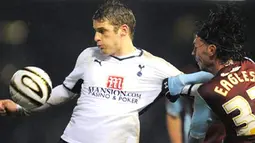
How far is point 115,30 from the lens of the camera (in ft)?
5.35

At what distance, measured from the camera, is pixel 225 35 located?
1548 millimetres

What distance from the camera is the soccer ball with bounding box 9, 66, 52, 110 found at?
1.55 meters

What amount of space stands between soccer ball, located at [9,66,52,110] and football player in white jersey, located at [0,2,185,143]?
12 centimetres

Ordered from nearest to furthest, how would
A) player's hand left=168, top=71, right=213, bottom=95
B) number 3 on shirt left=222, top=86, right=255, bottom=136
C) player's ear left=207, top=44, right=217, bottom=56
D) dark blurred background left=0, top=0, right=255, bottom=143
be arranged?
number 3 on shirt left=222, top=86, right=255, bottom=136
player's ear left=207, top=44, right=217, bottom=56
player's hand left=168, top=71, right=213, bottom=95
dark blurred background left=0, top=0, right=255, bottom=143

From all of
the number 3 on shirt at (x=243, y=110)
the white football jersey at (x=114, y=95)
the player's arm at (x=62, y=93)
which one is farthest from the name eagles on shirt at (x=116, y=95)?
the number 3 on shirt at (x=243, y=110)

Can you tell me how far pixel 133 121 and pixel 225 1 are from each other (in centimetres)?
69

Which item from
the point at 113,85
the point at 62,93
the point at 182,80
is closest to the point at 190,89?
the point at 182,80

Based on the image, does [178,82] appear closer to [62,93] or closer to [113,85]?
[113,85]

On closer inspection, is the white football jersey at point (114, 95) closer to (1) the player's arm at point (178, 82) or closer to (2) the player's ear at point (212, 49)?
(1) the player's arm at point (178, 82)

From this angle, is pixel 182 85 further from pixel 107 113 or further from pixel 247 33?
pixel 247 33

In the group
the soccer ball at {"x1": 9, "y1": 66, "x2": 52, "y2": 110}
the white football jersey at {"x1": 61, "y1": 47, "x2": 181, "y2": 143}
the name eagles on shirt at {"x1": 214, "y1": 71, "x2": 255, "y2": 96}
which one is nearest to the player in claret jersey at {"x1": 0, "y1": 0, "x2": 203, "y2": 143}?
the white football jersey at {"x1": 61, "y1": 47, "x2": 181, "y2": 143}

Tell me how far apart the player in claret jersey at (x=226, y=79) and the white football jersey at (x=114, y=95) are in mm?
78

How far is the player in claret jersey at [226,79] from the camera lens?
1447 mm

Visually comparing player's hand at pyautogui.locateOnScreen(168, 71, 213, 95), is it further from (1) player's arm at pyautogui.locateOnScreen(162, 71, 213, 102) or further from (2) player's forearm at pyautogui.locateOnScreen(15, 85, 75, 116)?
(2) player's forearm at pyautogui.locateOnScreen(15, 85, 75, 116)
